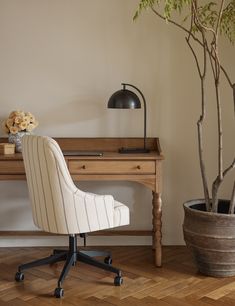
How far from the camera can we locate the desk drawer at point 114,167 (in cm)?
350

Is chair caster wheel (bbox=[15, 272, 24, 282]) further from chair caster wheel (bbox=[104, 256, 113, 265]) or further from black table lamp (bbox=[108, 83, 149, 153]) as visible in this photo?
black table lamp (bbox=[108, 83, 149, 153])

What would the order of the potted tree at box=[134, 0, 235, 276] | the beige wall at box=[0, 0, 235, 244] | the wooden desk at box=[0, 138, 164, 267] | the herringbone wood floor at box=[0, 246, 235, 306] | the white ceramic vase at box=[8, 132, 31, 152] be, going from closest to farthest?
the herringbone wood floor at box=[0, 246, 235, 306], the potted tree at box=[134, 0, 235, 276], the wooden desk at box=[0, 138, 164, 267], the white ceramic vase at box=[8, 132, 31, 152], the beige wall at box=[0, 0, 235, 244]

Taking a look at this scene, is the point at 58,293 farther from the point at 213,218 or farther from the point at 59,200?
the point at 213,218

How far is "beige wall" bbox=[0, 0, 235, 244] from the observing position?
3.95 meters

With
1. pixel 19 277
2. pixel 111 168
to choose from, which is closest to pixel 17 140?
pixel 111 168

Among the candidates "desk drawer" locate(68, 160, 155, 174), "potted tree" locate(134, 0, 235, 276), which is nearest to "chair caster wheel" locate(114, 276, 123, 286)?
"potted tree" locate(134, 0, 235, 276)

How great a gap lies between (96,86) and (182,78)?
0.68 meters

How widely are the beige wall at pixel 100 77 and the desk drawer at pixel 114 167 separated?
568 millimetres

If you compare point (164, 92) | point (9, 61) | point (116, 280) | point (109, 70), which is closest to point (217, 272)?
point (116, 280)

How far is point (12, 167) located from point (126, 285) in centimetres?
112

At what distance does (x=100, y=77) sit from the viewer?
157 inches

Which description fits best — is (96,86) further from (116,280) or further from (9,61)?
(116,280)

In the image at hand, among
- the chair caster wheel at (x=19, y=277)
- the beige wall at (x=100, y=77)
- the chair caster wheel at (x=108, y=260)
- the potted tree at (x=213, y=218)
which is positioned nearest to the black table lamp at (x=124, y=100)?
the beige wall at (x=100, y=77)

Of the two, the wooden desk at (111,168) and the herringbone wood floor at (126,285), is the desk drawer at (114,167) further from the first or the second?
the herringbone wood floor at (126,285)
